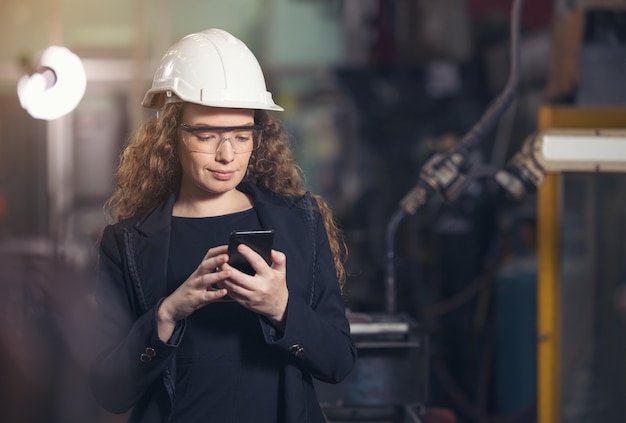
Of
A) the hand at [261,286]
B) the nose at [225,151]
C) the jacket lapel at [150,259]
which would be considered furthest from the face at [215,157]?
the hand at [261,286]

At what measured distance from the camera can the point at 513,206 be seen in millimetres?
5824

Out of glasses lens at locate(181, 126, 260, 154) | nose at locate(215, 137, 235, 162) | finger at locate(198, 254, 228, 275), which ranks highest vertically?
glasses lens at locate(181, 126, 260, 154)

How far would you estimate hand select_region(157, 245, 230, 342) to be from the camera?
5.39 feet

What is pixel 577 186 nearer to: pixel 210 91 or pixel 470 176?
pixel 470 176

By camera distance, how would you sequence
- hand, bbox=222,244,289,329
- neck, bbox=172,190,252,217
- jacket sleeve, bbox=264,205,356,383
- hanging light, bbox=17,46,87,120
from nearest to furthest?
hand, bbox=222,244,289,329, jacket sleeve, bbox=264,205,356,383, neck, bbox=172,190,252,217, hanging light, bbox=17,46,87,120

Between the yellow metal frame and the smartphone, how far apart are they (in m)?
1.71

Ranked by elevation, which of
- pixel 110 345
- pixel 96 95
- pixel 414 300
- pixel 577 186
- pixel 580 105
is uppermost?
pixel 96 95

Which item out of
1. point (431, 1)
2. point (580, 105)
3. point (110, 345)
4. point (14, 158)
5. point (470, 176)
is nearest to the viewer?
point (110, 345)

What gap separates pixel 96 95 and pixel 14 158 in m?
0.87

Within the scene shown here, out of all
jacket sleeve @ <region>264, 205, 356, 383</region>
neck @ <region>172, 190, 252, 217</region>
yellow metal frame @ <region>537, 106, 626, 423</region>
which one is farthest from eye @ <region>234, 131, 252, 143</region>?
yellow metal frame @ <region>537, 106, 626, 423</region>

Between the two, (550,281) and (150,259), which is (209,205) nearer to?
(150,259)

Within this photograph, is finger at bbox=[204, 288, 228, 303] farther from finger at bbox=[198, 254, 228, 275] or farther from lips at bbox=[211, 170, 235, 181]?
lips at bbox=[211, 170, 235, 181]

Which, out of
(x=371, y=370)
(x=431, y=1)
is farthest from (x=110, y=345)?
(x=431, y=1)

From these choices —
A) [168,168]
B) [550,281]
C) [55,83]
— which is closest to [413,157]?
[550,281]
